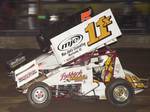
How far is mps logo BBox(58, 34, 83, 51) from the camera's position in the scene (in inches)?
414

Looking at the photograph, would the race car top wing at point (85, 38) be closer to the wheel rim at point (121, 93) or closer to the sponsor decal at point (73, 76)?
the sponsor decal at point (73, 76)

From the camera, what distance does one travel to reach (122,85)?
10.6 meters

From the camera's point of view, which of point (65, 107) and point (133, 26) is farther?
point (133, 26)

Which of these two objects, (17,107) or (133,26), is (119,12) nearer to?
(133,26)

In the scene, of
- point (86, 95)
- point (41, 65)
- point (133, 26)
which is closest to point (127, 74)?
point (86, 95)

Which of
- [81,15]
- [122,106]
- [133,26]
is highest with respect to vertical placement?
[133,26]

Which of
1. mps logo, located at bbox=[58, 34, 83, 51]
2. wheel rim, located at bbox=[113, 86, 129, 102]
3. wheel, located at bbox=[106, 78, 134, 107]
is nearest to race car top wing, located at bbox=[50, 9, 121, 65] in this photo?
mps logo, located at bbox=[58, 34, 83, 51]

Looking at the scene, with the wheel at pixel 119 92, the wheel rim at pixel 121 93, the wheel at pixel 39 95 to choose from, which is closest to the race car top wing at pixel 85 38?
the wheel at pixel 39 95

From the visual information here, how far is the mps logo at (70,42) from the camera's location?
10523 millimetres

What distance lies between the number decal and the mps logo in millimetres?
179

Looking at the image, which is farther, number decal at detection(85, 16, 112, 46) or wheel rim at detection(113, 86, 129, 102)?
wheel rim at detection(113, 86, 129, 102)

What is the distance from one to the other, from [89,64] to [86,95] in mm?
563

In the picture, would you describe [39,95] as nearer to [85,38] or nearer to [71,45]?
[71,45]

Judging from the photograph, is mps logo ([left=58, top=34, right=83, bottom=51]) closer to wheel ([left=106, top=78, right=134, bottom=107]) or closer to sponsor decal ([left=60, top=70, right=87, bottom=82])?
sponsor decal ([left=60, top=70, right=87, bottom=82])
